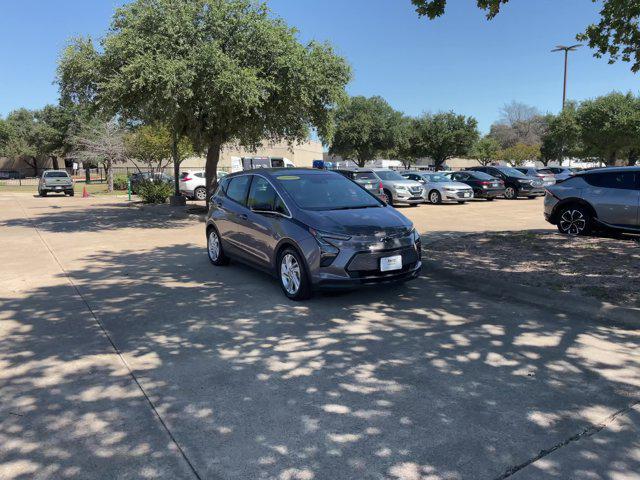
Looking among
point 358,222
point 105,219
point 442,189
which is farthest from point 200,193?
point 358,222

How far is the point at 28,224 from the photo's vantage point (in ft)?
51.5

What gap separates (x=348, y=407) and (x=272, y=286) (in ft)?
12.0

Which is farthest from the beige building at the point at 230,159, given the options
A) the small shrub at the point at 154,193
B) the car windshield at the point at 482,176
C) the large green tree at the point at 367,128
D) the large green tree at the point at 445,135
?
the car windshield at the point at 482,176

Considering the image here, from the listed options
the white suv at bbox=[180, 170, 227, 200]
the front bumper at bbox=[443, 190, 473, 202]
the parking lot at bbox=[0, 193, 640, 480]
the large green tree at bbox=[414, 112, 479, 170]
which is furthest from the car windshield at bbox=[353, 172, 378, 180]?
the large green tree at bbox=[414, 112, 479, 170]

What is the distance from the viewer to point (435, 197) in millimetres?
22234

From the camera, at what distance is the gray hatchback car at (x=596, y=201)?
10.0m

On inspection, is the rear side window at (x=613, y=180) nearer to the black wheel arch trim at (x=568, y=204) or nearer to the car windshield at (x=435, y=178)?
the black wheel arch trim at (x=568, y=204)

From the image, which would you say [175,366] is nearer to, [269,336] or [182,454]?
[269,336]

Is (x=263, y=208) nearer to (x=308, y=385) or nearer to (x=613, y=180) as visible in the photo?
(x=308, y=385)

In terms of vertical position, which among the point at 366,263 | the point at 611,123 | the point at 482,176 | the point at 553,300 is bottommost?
the point at 553,300

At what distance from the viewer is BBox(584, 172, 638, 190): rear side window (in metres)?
10.1

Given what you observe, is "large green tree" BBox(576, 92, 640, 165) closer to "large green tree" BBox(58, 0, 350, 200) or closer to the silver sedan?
the silver sedan

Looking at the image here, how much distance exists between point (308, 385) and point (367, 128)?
1574 inches

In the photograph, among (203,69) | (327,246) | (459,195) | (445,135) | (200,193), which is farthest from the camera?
(445,135)
